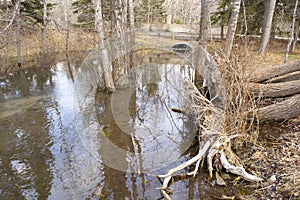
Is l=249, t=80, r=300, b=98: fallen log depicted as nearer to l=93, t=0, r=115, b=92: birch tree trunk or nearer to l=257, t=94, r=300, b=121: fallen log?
l=257, t=94, r=300, b=121: fallen log

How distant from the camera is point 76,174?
3.97 metres

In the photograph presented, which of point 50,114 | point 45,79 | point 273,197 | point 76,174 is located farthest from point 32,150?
point 45,79

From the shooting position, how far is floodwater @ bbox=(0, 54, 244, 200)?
3.61 metres

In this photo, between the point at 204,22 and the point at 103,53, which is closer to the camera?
the point at 204,22

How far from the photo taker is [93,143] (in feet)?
16.3

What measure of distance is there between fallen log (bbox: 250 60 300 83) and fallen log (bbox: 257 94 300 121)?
4.46 feet

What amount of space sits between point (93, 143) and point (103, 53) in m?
3.54

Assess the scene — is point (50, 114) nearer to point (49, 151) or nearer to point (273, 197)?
point (49, 151)

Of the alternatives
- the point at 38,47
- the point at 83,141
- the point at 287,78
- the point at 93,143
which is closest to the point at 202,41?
the point at 287,78

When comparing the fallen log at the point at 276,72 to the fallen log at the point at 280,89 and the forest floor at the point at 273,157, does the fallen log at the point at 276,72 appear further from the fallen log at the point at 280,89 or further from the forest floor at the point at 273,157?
the forest floor at the point at 273,157

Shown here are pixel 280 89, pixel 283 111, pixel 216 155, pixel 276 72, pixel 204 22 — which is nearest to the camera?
pixel 216 155

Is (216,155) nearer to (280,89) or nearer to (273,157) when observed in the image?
(273,157)

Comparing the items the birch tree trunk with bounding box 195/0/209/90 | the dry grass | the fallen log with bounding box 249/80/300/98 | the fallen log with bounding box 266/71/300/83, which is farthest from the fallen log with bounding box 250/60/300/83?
the dry grass

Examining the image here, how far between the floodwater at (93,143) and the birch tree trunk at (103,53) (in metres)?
Answer: 0.43
